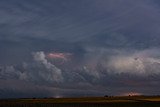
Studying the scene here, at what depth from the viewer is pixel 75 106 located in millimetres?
177500

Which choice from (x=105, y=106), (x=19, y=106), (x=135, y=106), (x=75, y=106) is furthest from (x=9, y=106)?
(x=135, y=106)

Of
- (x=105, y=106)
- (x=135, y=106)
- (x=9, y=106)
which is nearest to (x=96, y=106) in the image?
(x=105, y=106)

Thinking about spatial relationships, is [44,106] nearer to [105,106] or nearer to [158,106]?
[105,106]

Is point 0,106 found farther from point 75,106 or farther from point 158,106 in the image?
point 158,106

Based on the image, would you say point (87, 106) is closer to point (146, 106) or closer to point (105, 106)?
point (105, 106)

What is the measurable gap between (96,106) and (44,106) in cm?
2452

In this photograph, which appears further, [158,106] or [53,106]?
[53,106]

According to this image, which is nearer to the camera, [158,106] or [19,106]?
[158,106]

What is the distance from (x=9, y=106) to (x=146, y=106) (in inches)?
2516

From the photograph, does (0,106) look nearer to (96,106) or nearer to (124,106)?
(96,106)

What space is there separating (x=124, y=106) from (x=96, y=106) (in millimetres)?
12717

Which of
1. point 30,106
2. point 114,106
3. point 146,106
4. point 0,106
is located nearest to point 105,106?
point 114,106

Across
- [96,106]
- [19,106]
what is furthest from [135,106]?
[19,106]

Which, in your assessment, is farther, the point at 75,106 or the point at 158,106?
the point at 75,106
